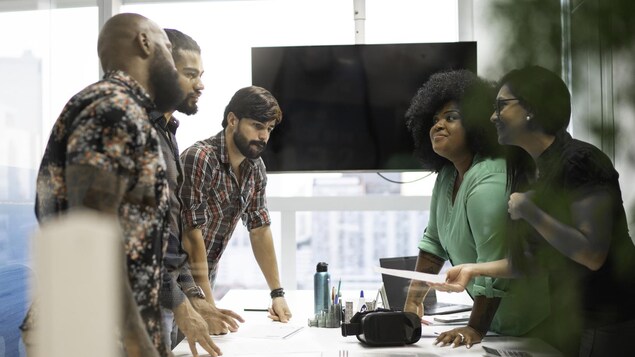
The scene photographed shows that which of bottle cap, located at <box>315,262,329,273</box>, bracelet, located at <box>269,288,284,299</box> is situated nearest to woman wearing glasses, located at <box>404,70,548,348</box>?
bottle cap, located at <box>315,262,329,273</box>

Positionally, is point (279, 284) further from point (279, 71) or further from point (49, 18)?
point (49, 18)

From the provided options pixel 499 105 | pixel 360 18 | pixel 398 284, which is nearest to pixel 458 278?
pixel 398 284

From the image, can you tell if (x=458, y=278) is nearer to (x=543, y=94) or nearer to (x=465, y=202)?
(x=465, y=202)

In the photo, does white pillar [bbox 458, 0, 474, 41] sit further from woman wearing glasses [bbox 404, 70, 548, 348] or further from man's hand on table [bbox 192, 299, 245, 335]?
man's hand on table [bbox 192, 299, 245, 335]

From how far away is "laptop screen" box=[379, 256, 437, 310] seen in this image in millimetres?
1351

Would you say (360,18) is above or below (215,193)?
above

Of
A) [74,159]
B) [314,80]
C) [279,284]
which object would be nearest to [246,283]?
[279,284]

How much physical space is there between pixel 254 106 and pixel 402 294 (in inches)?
23.0

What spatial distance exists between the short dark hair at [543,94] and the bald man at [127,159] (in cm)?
17

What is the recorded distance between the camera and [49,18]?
31.0 inches

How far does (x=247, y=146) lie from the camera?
5.12ft

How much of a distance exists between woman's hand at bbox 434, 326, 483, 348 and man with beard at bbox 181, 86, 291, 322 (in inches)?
18.0

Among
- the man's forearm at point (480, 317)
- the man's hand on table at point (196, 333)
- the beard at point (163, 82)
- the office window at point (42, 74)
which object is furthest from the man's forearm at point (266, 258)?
the beard at point (163, 82)

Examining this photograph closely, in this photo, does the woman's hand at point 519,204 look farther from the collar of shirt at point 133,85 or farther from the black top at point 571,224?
the collar of shirt at point 133,85
